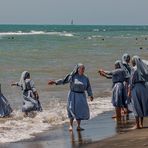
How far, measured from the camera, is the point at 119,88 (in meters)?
14.1

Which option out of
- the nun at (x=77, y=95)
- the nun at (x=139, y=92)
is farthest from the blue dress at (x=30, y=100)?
the nun at (x=139, y=92)

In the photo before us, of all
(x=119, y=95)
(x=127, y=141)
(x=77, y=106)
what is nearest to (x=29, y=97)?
(x=119, y=95)

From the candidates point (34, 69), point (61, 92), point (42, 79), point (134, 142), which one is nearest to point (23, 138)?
point (134, 142)

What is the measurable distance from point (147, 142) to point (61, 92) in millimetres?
10377

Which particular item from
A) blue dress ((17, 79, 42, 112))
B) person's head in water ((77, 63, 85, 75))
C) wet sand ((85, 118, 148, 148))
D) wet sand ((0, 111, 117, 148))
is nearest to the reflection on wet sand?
wet sand ((0, 111, 117, 148))

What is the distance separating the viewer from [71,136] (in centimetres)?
1187

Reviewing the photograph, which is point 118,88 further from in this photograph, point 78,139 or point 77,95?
point 78,139

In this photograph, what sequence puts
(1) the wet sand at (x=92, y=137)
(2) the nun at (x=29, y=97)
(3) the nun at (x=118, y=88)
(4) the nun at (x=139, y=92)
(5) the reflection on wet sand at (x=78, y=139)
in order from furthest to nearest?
(2) the nun at (x=29, y=97), (3) the nun at (x=118, y=88), (4) the nun at (x=139, y=92), (5) the reflection on wet sand at (x=78, y=139), (1) the wet sand at (x=92, y=137)

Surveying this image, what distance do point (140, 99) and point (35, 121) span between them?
10.4 feet

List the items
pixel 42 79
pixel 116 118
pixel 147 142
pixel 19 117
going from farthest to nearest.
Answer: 1. pixel 42 79
2. pixel 19 117
3. pixel 116 118
4. pixel 147 142

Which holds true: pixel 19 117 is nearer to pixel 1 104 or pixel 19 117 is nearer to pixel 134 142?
pixel 1 104

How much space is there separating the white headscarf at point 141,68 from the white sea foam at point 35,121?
2581 millimetres

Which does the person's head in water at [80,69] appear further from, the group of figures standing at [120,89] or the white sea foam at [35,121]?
the white sea foam at [35,121]

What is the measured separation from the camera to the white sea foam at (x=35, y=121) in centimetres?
1226
